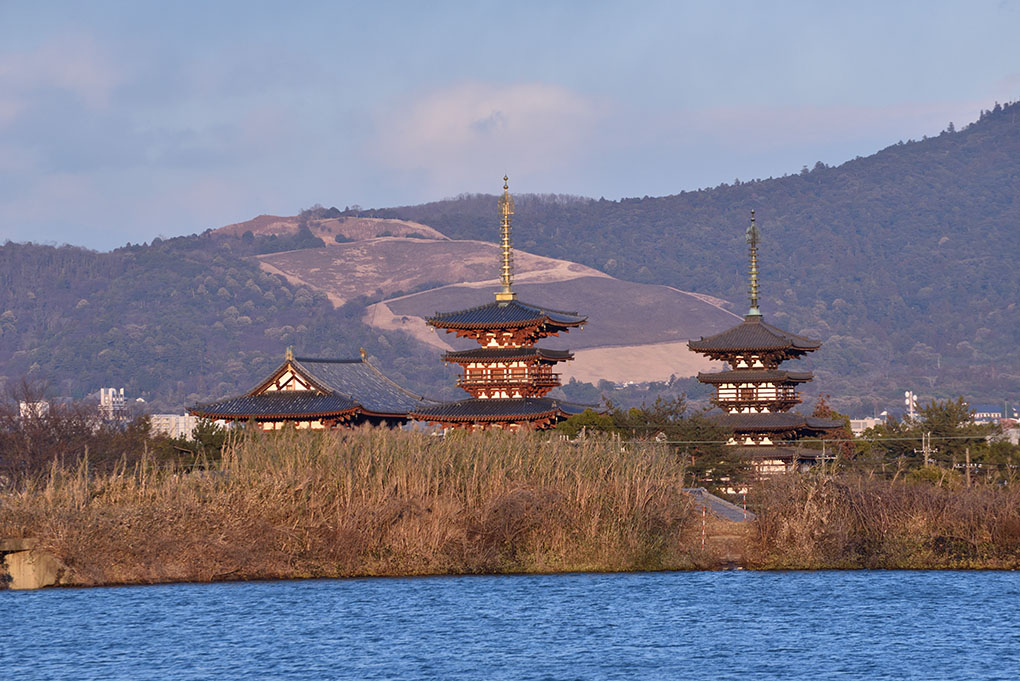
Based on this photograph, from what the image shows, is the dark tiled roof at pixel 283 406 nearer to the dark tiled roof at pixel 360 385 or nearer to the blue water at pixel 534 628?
the dark tiled roof at pixel 360 385

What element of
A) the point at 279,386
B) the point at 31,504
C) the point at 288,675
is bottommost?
the point at 288,675

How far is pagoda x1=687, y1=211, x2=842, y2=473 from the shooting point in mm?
71938

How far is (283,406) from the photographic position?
71438 millimetres

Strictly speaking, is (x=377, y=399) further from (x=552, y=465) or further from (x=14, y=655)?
(x=14, y=655)

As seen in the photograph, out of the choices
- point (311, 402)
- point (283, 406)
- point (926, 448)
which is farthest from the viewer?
point (283, 406)

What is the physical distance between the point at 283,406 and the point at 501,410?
10609mm

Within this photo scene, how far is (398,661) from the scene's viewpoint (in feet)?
112

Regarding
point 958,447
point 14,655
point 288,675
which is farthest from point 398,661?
point 958,447

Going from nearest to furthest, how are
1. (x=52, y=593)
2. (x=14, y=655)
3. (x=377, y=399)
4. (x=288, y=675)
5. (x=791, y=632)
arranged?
(x=288, y=675)
(x=14, y=655)
(x=791, y=632)
(x=52, y=593)
(x=377, y=399)

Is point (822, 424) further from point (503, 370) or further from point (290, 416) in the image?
point (290, 416)

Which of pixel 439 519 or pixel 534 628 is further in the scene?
pixel 439 519

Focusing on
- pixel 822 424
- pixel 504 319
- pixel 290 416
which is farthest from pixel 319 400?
pixel 822 424

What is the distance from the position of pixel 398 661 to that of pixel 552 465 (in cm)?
1257

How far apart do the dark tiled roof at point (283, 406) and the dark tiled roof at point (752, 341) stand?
16979mm
